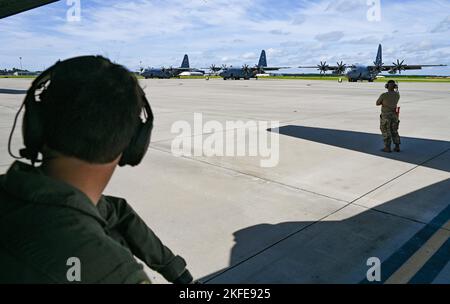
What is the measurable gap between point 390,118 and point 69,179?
27.5ft

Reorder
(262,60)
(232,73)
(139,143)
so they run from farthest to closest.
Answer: (262,60), (232,73), (139,143)

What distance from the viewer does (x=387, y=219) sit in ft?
14.6

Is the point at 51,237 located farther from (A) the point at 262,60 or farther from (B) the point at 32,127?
(A) the point at 262,60

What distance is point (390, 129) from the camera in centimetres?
809

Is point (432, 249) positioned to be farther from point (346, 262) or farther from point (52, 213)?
point (52, 213)

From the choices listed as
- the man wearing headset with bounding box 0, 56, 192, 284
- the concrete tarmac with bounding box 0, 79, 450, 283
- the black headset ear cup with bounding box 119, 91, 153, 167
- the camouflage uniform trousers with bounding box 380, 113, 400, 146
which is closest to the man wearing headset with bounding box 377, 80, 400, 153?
the camouflage uniform trousers with bounding box 380, 113, 400, 146

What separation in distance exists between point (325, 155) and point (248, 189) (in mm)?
2954

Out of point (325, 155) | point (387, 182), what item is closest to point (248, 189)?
point (387, 182)

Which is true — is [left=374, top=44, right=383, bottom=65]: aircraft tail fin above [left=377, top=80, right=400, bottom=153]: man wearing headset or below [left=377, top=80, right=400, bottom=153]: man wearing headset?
above

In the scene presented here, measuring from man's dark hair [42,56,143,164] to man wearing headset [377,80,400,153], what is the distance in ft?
26.6

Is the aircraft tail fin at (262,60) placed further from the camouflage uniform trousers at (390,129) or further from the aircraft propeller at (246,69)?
the camouflage uniform trousers at (390,129)

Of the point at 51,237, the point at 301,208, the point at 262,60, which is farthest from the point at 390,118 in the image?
the point at 262,60

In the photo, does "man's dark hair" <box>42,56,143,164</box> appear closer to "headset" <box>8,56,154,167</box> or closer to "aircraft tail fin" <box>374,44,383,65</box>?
"headset" <box>8,56,154,167</box>

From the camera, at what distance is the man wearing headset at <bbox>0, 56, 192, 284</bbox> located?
3.00 feet
